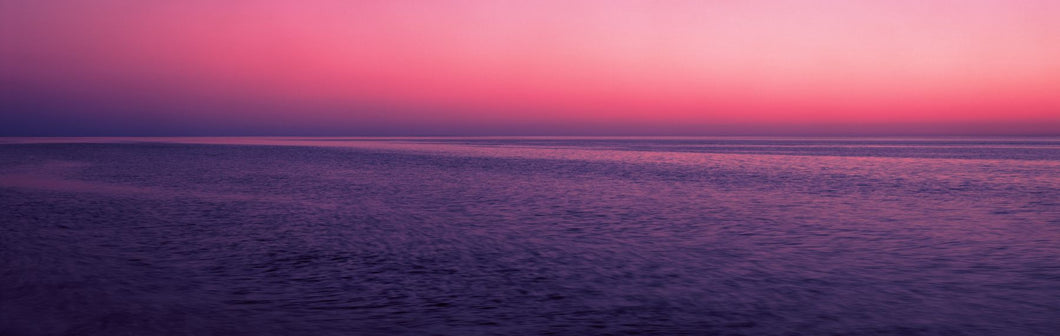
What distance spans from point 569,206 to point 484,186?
24.0 ft

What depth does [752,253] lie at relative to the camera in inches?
412

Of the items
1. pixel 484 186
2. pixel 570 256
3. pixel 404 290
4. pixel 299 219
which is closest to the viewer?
pixel 404 290

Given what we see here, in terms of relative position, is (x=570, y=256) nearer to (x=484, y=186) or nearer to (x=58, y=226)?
(x=58, y=226)

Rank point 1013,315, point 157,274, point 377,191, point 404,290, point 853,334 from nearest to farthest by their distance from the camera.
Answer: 1. point 853,334
2. point 1013,315
3. point 404,290
4. point 157,274
5. point 377,191

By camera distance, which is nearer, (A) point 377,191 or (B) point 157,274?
(B) point 157,274

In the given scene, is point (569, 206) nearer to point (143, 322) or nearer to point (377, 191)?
point (377, 191)

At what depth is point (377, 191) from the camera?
22.1m

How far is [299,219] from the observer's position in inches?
572

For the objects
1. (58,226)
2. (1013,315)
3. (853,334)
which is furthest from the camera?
(58,226)

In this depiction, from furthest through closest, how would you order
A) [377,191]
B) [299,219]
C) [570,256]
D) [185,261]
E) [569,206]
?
1. [377,191]
2. [569,206]
3. [299,219]
4. [570,256]
5. [185,261]

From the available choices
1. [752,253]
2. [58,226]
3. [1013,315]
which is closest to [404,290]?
[752,253]

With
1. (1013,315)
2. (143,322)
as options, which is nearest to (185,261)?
(143,322)

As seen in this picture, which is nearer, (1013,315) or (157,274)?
(1013,315)

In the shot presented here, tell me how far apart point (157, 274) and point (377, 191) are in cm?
1342
